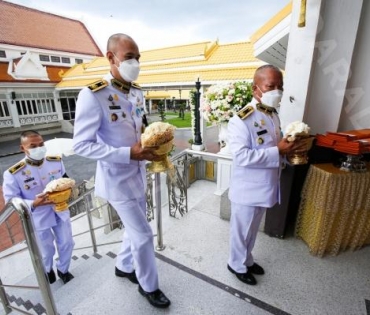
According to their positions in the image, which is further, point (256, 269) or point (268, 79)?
point (256, 269)

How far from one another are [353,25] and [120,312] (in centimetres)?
281

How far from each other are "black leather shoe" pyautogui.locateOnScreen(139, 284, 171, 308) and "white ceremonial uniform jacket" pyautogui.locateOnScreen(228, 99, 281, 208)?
851 mm

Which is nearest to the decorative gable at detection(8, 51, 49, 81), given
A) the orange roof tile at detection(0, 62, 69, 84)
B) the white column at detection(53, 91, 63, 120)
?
the orange roof tile at detection(0, 62, 69, 84)

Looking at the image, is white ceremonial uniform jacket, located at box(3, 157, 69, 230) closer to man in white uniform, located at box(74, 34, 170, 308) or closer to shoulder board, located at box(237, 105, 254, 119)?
man in white uniform, located at box(74, 34, 170, 308)

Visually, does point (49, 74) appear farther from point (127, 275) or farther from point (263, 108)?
point (263, 108)

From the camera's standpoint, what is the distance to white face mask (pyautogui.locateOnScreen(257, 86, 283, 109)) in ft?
5.06

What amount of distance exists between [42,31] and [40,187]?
18.6 meters

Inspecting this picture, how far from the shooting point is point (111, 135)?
1422 mm

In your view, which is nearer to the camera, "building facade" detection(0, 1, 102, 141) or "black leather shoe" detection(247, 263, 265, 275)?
"black leather shoe" detection(247, 263, 265, 275)

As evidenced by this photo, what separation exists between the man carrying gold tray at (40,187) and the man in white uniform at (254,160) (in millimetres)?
1652

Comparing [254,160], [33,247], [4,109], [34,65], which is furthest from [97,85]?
[34,65]

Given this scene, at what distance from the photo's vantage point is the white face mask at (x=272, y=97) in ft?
5.06

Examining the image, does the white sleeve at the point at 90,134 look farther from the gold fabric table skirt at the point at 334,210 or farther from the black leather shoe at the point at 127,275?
the gold fabric table skirt at the point at 334,210

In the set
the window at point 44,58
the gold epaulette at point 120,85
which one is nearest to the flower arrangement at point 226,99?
the gold epaulette at point 120,85
